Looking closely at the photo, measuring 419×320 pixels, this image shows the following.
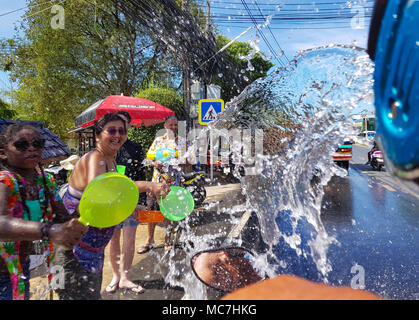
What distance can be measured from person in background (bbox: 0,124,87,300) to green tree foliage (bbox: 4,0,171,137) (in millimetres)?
14006

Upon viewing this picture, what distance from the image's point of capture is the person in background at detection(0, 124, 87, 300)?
1528 mm

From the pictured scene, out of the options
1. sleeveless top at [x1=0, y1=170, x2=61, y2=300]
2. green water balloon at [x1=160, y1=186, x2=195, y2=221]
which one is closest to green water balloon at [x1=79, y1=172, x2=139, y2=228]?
sleeveless top at [x1=0, y1=170, x2=61, y2=300]

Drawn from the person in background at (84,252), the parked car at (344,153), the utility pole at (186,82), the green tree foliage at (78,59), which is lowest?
the person in background at (84,252)

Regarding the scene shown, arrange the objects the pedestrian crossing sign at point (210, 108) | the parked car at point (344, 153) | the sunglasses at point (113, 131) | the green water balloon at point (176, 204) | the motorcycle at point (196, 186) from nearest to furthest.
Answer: the sunglasses at point (113, 131)
the green water balloon at point (176, 204)
the motorcycle at point (196, 186)
the pedestrian crossing sign at point (210, 108)
the parked car at point (344, 153)

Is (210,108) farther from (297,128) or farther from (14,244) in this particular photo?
(14,244)

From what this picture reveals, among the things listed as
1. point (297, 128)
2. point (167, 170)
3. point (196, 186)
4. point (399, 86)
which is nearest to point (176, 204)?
point (167, 170)

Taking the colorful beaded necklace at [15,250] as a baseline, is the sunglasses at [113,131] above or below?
above

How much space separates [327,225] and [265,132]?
9.14 feet

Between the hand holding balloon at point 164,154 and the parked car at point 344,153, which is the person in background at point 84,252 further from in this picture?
the parked car at point 344,153

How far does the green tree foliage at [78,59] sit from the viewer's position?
15.0 meters

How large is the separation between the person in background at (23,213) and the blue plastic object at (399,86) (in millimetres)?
1422

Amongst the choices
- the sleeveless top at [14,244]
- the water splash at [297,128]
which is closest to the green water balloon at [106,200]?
the sleeveless top at [14,244]

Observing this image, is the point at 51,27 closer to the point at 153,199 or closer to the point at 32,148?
the point at 153,199
